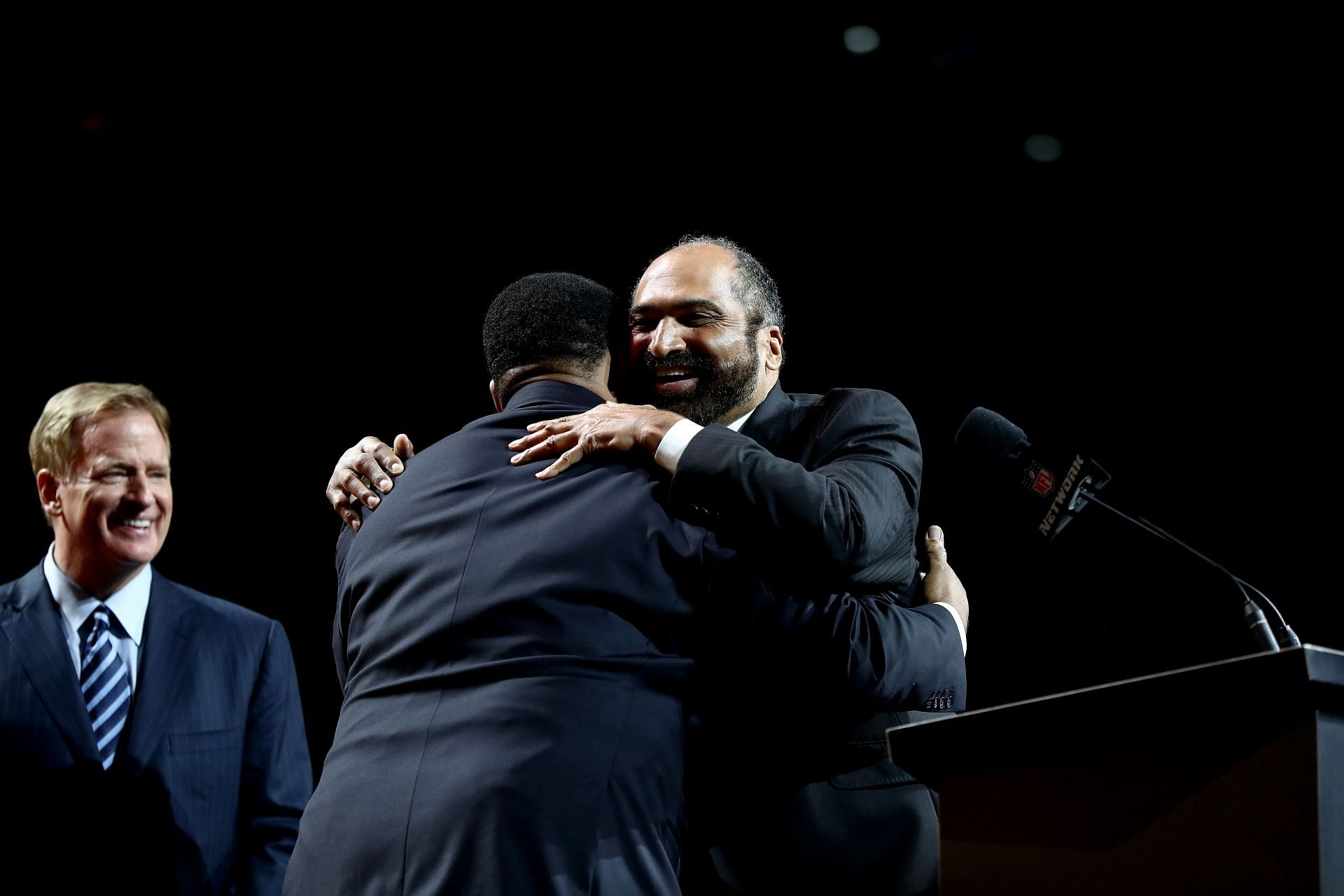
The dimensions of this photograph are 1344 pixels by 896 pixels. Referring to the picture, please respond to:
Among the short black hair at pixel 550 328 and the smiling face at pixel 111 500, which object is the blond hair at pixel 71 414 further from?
the short black hair at pixel 550 328

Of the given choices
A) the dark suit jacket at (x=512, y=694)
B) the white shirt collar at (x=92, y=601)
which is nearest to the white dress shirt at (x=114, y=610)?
the white shirt collar at (x=92, y=601)

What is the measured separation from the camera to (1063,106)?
141 inches

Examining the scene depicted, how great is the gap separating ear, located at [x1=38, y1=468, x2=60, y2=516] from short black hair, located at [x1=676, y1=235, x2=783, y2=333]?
6.03 ft

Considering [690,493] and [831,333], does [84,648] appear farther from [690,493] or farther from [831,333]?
[831,333]

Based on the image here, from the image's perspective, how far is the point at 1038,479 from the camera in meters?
1.74

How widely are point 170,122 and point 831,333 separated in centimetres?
236

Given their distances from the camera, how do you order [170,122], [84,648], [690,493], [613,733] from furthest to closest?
[170,122] → [84,648] → [690,493] → [613,733]

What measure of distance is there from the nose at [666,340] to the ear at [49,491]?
69.7 inches

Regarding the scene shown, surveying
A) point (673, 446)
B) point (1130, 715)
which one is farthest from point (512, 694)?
point (1130, 715)

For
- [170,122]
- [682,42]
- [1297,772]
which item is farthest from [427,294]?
[1297,772]

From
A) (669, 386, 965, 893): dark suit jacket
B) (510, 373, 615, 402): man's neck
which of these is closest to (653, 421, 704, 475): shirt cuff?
(669, 386, 965, 893): dark suit jacket

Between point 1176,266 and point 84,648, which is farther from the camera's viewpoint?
point 1176,266

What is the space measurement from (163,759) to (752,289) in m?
1.81

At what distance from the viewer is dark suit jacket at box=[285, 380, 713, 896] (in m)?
1.46
